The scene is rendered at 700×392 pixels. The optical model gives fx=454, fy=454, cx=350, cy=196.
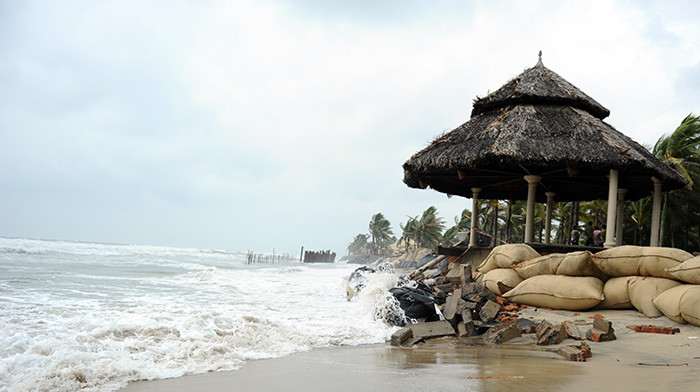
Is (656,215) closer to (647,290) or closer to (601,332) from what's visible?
(647,290)

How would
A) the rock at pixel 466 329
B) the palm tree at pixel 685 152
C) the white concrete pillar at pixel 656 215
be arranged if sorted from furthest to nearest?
1. the palm tree at pixel 685 152
2. the white concrete pillar at pixel 656 215
3. the rock at pixel 466 329

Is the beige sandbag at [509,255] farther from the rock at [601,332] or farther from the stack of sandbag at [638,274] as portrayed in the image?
the rock at [601,332]

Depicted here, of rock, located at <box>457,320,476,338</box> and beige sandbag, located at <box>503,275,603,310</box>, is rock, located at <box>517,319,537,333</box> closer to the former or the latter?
rock, located at <box>457,320,476,338</box>

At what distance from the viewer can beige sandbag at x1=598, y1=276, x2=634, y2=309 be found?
244 inches

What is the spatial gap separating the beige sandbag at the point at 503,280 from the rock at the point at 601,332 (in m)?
2.39

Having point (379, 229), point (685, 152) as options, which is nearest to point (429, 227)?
point (379, 229)

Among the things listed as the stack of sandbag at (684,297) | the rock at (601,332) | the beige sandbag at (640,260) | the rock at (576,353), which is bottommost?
the rock at (576,353)

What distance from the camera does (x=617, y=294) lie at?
246 inches

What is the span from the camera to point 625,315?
5.92m

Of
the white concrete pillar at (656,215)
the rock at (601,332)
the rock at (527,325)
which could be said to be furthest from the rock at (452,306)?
the white concrete pillar at (656,215)

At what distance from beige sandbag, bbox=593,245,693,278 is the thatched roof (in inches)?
120

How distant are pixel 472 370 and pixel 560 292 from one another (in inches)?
143

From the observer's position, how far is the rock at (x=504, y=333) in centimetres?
513

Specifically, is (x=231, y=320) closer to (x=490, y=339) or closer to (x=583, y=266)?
(x=490, y=339)
